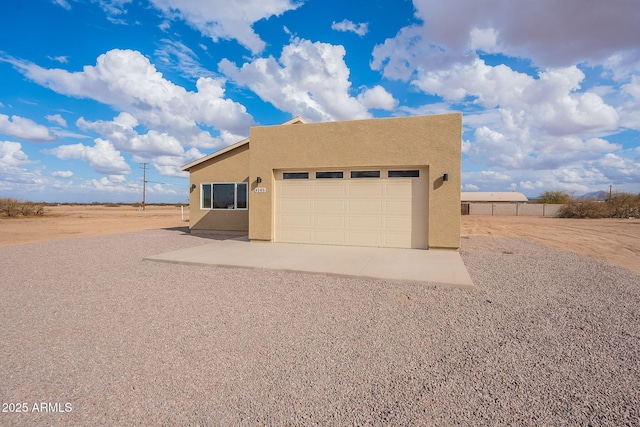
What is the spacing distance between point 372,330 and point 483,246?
9112mm

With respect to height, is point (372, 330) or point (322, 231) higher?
point (322, 231)

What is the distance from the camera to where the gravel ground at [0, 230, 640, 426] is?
2.70 meters

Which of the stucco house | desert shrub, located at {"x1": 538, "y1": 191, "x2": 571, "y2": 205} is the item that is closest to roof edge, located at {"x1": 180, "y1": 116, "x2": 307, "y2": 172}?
the stucco house

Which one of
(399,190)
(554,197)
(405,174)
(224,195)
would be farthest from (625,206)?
(224,195)

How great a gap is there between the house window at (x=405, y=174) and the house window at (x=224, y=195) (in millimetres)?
7040

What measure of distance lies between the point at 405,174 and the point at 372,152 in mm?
1227

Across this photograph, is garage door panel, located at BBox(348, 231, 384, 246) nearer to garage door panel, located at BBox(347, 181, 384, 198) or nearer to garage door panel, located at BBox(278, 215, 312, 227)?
garage door panel, located at BBox(347, 181, 384, 198)

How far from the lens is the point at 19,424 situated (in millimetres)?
2545

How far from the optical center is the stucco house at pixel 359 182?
9.95 metres

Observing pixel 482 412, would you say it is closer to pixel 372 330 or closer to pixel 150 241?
pixel 372 330

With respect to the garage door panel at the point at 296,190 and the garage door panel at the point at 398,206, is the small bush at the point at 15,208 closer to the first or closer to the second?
the garage door panel at the point at 296,190

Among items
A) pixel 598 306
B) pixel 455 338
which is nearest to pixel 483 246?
pixel 598 306

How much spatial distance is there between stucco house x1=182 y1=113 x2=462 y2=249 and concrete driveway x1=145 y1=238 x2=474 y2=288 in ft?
2.10

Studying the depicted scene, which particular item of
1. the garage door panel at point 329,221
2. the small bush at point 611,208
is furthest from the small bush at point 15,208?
the small bush at point 611,208
